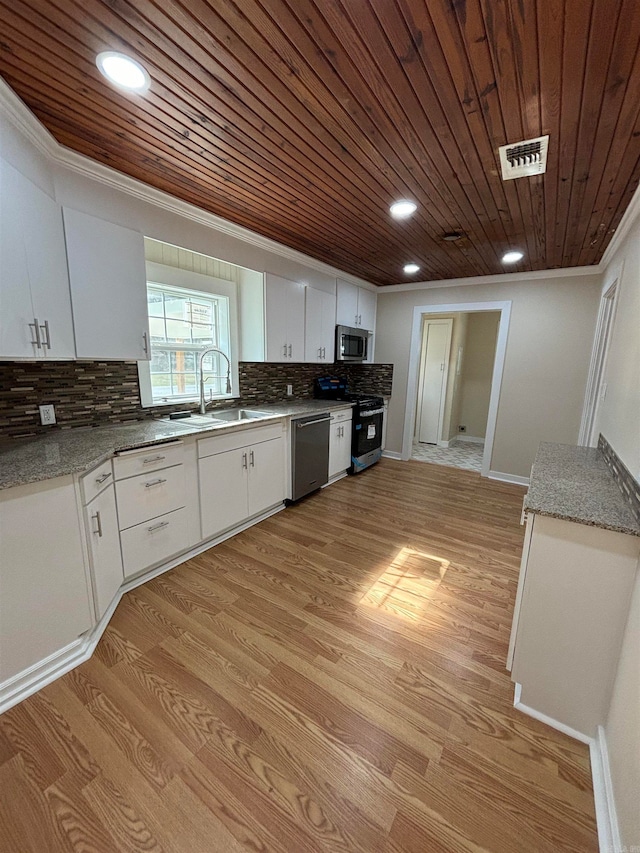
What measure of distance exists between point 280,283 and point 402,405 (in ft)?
8.22

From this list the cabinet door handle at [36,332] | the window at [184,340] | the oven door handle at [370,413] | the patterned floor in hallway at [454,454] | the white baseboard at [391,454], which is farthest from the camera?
the white baseboard at [391,454]

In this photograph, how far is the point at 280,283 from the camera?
322 cm

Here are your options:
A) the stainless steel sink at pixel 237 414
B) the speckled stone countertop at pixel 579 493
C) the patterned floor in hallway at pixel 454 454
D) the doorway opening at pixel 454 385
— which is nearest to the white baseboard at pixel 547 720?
the speckled stone countertop at pixel 579 493

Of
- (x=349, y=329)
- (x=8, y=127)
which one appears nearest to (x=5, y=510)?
(x=8, y=127)

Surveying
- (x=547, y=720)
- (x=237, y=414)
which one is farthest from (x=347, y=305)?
(x=547, y=720)

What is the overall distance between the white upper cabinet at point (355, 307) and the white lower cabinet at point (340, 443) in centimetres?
121

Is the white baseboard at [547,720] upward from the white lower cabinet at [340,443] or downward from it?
downward

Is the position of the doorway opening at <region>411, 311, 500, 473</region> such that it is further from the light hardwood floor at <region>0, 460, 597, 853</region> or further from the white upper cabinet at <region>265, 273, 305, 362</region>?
the light hardwood floor at <region>0, 460, 597, 853</region>

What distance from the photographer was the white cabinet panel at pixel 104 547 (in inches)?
64.9

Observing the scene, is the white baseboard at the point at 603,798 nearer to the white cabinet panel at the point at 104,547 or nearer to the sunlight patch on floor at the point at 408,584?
the sunlight patch on floor at the point at 408,584

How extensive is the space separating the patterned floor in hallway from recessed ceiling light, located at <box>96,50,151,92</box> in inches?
183

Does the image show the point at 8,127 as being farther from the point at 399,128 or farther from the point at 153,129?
the point at 399,128

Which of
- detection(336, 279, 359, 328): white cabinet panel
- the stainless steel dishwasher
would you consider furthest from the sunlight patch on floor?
detection(336, 279, 359, 328): white cabinet panel

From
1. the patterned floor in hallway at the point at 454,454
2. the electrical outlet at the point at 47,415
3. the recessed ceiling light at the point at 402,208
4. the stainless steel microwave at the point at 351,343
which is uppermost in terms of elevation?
the recessed ceiling light at the point at 402,208
